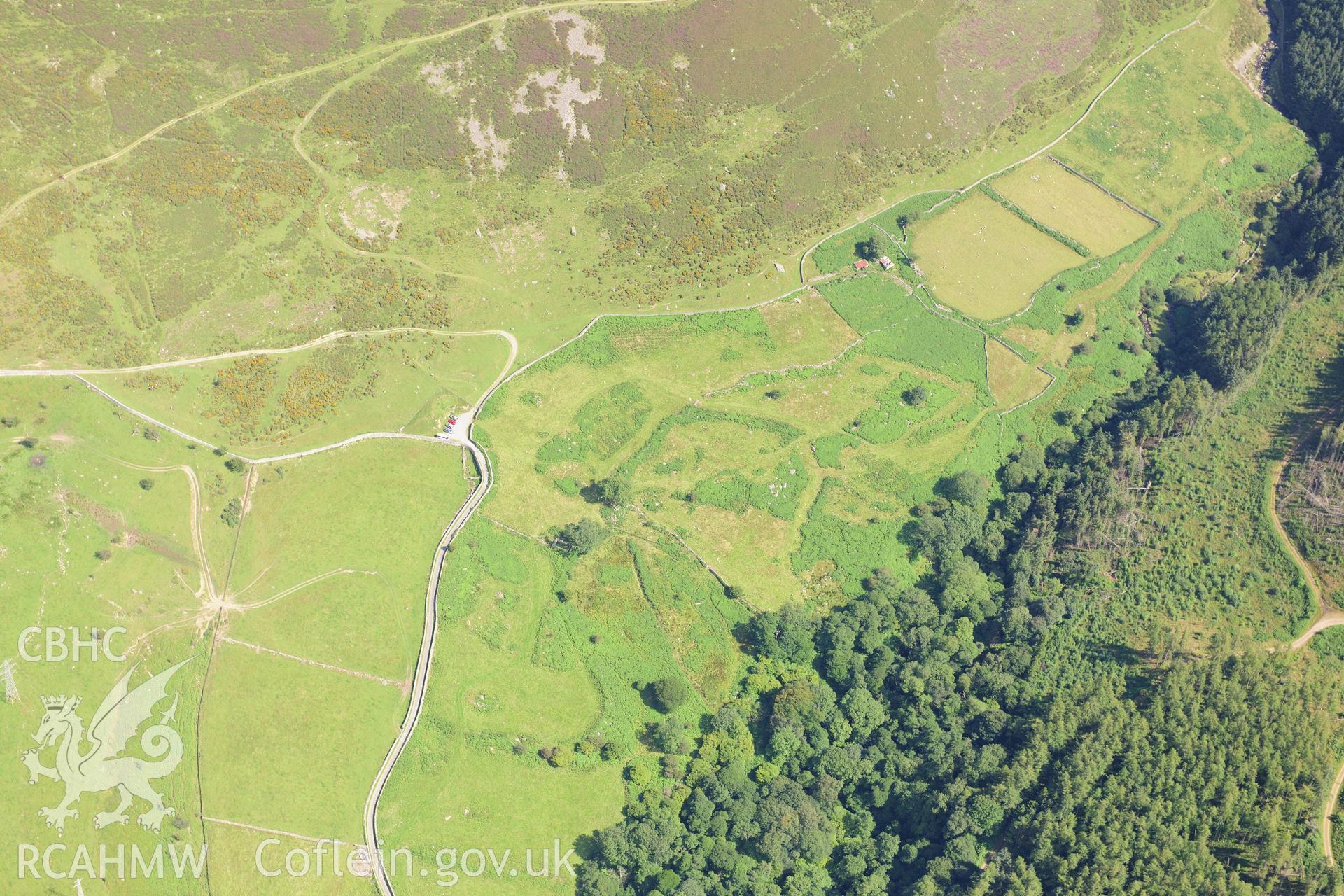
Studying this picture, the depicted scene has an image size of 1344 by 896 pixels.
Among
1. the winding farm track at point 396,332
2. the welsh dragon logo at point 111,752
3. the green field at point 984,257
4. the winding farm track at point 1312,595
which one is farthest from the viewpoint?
the green field at point 984,257

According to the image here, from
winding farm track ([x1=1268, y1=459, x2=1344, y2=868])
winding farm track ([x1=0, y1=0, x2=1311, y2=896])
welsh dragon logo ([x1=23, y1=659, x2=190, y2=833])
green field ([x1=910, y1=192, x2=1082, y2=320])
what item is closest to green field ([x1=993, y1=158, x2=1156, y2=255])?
winding farm track ([x1=0, y1=0, x2=1311, y2=896])

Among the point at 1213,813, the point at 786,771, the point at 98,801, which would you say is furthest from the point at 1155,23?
the point at 98,801

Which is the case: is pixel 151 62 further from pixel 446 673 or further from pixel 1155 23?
pixel 1155 23

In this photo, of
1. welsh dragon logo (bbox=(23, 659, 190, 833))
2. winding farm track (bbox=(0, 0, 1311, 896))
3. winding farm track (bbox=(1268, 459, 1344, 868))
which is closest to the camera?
winding farm track (bbox=(1268, 459, 1344, 868))

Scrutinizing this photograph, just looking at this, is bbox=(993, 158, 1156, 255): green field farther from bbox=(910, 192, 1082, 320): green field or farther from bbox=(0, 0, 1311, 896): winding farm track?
bbox=(910, 192, 1082, 320): green field

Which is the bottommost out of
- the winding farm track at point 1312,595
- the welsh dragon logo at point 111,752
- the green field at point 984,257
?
the welsh dragon logo at point 111,752

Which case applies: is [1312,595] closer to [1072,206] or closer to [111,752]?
[1072,206]

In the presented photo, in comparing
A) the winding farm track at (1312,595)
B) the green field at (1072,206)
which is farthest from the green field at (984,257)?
the winding farm track at (1312,595)

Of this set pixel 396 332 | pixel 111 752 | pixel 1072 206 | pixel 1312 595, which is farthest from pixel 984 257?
pixel 111 752

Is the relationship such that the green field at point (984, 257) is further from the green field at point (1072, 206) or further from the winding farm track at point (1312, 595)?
the winding farm track at point (1312, 595)
